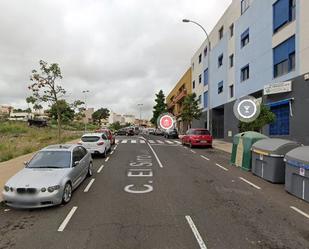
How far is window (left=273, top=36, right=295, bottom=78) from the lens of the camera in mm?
20312

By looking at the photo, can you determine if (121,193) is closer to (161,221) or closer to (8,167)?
(161,221)

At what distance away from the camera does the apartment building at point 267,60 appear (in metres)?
18.9

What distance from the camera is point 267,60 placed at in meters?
24.0

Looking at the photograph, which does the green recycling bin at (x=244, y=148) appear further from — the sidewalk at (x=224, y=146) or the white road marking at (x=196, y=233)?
the white road marking at (x=196, y=233)

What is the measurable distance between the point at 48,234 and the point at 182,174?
24.3ft

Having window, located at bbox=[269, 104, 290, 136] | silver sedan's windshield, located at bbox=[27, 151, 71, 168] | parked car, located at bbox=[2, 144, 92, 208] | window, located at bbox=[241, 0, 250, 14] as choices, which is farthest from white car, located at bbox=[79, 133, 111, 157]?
window, located at bbox=[241, 0, 250, 14]

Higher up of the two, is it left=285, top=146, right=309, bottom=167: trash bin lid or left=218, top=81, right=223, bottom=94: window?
left=218, top=81, right=223, bottom=94: window

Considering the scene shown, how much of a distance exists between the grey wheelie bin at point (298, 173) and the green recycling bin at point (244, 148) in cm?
408

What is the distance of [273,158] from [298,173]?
7.06ft

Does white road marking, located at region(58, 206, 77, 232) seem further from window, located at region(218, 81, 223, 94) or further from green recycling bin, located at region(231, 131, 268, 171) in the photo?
window, located at region(218, 81, 223, 94)

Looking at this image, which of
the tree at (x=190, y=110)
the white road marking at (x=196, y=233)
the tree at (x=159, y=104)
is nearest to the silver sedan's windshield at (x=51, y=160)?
the white road marking at (x=196, y=233)

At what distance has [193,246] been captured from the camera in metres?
5.28

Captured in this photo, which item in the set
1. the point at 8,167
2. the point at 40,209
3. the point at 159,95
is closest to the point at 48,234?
the point at 40,209

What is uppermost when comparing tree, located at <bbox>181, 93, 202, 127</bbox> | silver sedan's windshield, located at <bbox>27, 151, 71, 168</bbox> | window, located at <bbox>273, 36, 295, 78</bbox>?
window, located at <bbox>273, 36, 295, 78</bbox>
